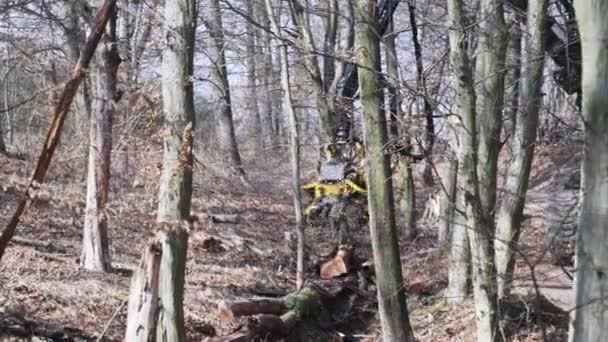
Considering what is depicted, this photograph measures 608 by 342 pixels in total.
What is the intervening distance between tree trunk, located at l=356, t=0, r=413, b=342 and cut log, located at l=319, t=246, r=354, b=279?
4.44 m

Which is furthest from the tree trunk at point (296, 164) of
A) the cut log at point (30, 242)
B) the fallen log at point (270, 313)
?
the cut log at point (30, 242)

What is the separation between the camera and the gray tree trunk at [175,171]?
717cm

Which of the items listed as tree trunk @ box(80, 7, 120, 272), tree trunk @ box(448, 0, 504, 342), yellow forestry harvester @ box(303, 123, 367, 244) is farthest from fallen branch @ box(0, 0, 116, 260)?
yellow forestry harvester @ box(303, 123, 367, 244)

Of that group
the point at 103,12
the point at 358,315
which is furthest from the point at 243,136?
the point at 103,12

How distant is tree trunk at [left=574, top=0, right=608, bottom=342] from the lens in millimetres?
3740

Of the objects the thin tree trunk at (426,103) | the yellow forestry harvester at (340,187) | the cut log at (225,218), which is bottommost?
the cut log at (225,218)

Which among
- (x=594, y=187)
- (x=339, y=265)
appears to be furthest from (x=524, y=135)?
(x=594, y=187)

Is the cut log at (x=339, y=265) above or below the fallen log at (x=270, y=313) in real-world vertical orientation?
above

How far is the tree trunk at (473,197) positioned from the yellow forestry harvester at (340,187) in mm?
7235

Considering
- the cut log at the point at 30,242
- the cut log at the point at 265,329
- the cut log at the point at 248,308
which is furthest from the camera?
the cut log at the point at 30,242

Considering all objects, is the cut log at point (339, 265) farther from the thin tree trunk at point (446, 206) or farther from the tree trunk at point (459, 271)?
the tree trunk at point (459, 271)

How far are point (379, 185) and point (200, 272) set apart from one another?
15.1 ft

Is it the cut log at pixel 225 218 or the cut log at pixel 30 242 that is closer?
the cut log at pixel 30 242

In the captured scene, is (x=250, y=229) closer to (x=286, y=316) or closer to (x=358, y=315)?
(x=358, y=315)
